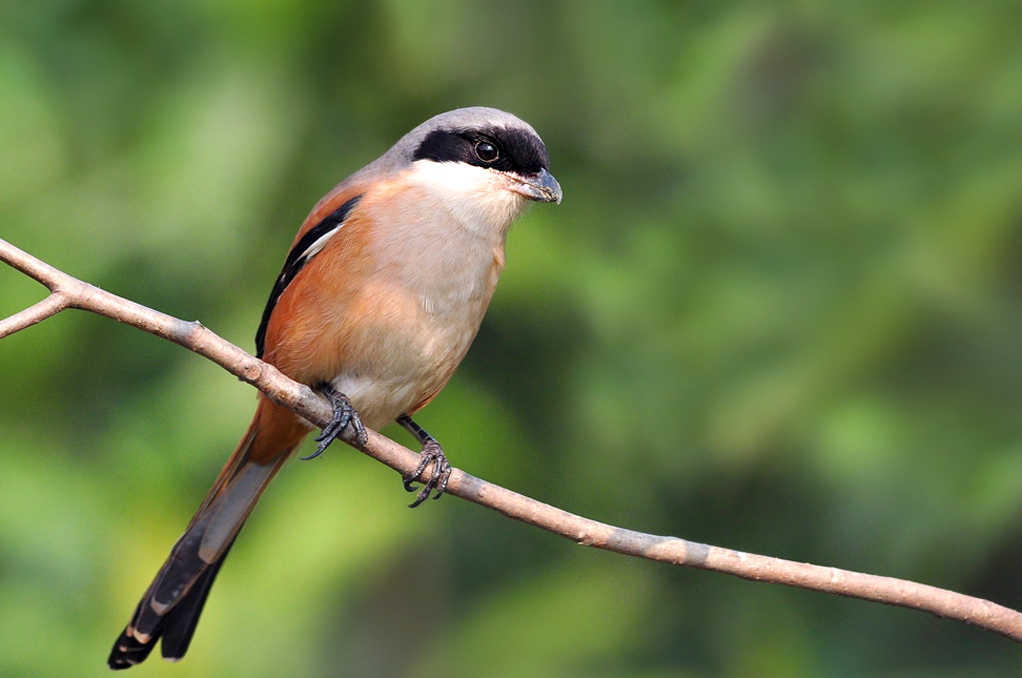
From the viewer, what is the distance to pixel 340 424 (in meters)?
2.71

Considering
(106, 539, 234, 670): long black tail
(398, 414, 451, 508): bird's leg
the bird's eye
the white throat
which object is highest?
the bird's eye

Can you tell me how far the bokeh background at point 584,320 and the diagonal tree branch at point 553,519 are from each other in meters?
1.01

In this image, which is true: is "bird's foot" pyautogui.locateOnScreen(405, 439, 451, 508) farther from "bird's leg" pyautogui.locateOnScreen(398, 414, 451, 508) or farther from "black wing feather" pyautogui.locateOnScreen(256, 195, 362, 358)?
"black wing feather" pyautogui.locateOnScreen(256, 195, 362, 358)

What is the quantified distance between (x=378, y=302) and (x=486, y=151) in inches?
21.2

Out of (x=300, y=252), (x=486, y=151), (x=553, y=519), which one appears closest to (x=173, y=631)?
(x=300, y=252)

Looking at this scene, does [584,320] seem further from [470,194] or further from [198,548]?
[198,548]

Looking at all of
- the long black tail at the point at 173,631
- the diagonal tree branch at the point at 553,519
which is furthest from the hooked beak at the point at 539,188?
the long black tail at the point at 173,631

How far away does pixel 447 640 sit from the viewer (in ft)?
12.1

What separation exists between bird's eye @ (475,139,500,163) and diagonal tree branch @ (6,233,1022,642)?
3.05 ft

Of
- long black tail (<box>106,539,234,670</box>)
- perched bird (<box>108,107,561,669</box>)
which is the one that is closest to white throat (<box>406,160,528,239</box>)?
perched bird (<box>108,107,561,669</box>)

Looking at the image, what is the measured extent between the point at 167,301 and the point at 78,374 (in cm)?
38

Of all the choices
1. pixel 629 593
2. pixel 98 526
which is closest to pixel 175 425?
pixel 98 526

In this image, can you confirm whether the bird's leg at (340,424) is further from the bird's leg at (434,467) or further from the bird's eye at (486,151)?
the bird's eye at (486,151)

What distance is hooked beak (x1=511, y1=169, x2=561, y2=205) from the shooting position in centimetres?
291
